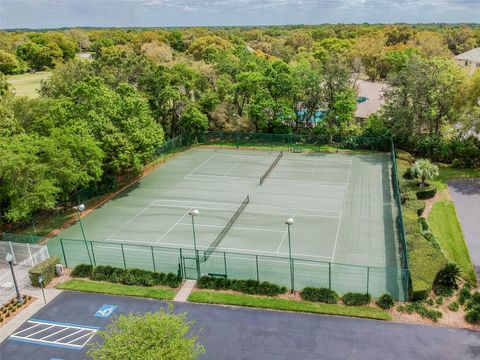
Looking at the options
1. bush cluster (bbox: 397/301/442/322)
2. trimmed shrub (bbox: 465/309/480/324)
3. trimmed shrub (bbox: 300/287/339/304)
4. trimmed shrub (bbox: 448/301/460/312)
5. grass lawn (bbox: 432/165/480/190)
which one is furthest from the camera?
grass lawn (bbox: 432/165/480/190)

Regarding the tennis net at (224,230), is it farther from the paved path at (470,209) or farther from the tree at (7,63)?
the tree at (7,63)

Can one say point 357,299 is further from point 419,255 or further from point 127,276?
point 127,276

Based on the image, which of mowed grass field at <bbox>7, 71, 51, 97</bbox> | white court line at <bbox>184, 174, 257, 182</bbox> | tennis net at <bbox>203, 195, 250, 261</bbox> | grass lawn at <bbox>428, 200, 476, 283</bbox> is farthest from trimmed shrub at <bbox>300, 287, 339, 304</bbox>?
mowed grass field at <bbox>7, 71, 51, 97</bbox>

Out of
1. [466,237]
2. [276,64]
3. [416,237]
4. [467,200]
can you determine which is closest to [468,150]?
[467,200]

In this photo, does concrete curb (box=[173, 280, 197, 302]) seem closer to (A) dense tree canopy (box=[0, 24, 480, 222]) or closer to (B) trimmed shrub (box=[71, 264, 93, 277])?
(B) trimmed shrub (box=[71, 264, 93, 277])

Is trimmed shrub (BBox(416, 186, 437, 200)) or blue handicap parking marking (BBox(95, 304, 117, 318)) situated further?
trimmed shrub (BBox(416, 186, 437, 200))
